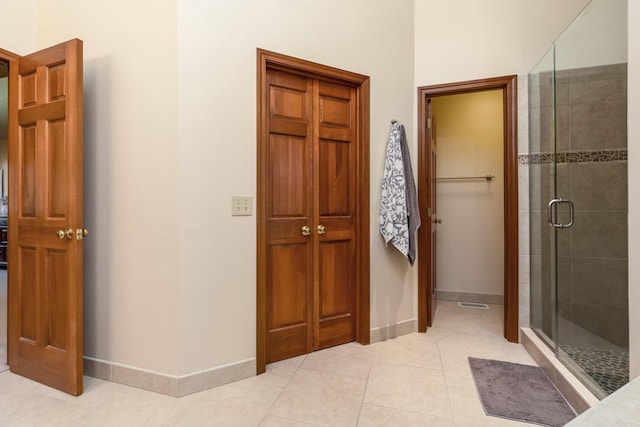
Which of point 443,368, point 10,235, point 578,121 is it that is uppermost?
point 578,121

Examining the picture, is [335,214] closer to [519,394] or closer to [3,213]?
[519,394]

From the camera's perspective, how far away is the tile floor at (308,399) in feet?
5.25

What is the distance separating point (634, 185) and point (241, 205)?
72.8 inches

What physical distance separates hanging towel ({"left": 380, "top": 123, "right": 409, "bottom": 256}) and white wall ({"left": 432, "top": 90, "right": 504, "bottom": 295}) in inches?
60.8

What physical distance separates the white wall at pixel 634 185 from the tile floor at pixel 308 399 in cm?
66

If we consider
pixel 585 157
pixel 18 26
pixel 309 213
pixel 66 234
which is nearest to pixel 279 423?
pixel 309 213

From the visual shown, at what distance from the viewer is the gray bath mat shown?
162 cm

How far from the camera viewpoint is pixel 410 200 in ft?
8.30

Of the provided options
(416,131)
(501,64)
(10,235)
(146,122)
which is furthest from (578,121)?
(10,235)

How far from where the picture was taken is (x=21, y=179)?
2076mm

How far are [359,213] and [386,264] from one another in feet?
1.56

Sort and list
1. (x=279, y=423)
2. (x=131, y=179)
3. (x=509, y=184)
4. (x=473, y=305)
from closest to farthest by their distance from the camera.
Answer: (x=279, y=423) → (x=131, y=179) → (x=509, y=184) → (x=473, y=305)

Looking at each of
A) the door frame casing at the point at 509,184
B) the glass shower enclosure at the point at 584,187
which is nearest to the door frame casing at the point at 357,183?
the door frame casing at the point at 509,184

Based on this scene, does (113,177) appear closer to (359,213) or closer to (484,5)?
(359,213)
